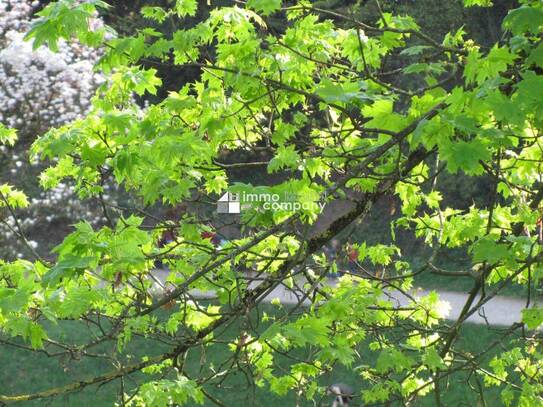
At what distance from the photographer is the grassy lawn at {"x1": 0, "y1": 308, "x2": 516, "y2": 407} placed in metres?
9.04

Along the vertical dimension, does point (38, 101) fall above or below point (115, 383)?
above

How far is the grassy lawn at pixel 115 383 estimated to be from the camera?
29.7 ft

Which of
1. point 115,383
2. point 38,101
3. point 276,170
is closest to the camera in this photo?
point 276,170

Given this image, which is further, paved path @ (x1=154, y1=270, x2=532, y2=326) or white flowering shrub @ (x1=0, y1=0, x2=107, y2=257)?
white flowering shrub @ (x1=0, y1=0, x2=107, y2=257)

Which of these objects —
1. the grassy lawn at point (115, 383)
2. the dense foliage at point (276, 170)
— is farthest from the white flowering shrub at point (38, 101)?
the dense foliage at point (276, 170)

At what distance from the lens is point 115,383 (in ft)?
31.2

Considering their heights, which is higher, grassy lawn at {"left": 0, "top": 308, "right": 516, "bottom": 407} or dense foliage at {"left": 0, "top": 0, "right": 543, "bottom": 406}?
dense foliage at {"left": 0, "top": 0, "right": 543, "bottom": 406}

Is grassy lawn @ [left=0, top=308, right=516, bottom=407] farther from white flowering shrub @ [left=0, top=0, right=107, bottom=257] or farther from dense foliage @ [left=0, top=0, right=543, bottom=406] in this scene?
dense foliage @ [left=0, top=0, right=543, bottom=406]

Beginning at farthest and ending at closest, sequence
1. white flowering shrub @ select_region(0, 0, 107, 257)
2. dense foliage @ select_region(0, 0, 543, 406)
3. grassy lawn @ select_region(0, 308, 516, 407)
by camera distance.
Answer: white flowering shrub @ select_region(0, 0, 107, 257) < grassy lawn @ select_region(0, 308, 516, 407) < dense foliage @ select_region(0, 0, 543, 406)

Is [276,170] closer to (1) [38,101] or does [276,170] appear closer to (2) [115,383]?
(2) [115,383]

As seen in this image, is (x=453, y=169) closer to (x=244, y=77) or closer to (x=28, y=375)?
(x=244, y=77)

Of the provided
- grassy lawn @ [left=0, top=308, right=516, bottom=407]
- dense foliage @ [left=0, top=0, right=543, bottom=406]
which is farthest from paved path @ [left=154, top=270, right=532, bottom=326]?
dense foliage @ [left=0, top=0, right=543, bottom=406]

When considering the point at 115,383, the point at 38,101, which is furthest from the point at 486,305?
the point at 38,101

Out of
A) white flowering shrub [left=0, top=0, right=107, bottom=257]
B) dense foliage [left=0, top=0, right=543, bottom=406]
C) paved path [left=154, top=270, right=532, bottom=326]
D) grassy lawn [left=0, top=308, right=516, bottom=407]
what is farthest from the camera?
white flowering shrub [left=0, top=0, right=107, bottom=257]
